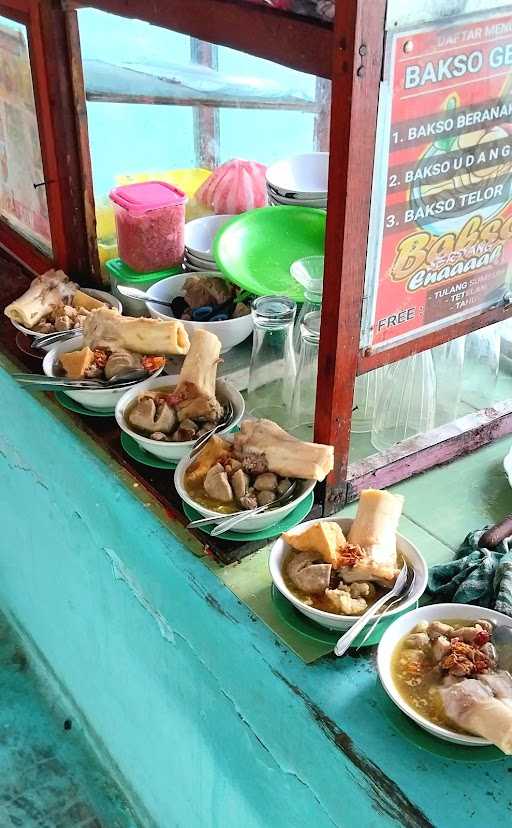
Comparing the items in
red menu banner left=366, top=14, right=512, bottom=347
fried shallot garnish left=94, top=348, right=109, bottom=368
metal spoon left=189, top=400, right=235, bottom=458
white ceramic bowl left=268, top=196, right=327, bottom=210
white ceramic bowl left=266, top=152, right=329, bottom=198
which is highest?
red menu banner left=366, top=14, right=512, bottom=347

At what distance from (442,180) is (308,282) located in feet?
1.22

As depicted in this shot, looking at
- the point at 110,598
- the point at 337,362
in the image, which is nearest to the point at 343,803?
the point at 337,362

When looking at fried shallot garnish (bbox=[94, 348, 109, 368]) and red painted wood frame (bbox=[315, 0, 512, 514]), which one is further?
fried shallot garnish (bbox=[94, 348, 109, 368])

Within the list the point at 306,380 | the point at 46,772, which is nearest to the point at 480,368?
the point at 306,380

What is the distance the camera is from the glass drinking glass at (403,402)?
→ 1317 millimetres

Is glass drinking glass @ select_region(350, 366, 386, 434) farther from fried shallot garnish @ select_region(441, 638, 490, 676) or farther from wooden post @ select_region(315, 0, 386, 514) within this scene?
fried shallot garnish @ select_region(441, 638, 490, 676)

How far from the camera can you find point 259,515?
1047mm

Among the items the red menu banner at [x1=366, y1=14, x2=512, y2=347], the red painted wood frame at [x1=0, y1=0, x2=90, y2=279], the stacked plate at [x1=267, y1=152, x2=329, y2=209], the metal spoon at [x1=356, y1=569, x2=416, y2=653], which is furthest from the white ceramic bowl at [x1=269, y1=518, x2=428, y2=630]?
the red painted wood frame at [x1=0, y1=0, x2=90, y2=279]

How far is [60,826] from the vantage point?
1.60 metres

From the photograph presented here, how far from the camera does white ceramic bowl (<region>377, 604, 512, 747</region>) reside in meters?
0.83

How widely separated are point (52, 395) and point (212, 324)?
0.32 metres

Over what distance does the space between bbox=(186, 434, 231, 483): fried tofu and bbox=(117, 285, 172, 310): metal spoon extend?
47 cm

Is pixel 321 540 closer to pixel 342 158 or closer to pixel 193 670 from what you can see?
pixel 193 670

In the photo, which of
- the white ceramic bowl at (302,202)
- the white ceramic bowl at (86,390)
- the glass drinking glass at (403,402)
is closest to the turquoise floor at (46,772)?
the white ceramic bowl at (86,390)
